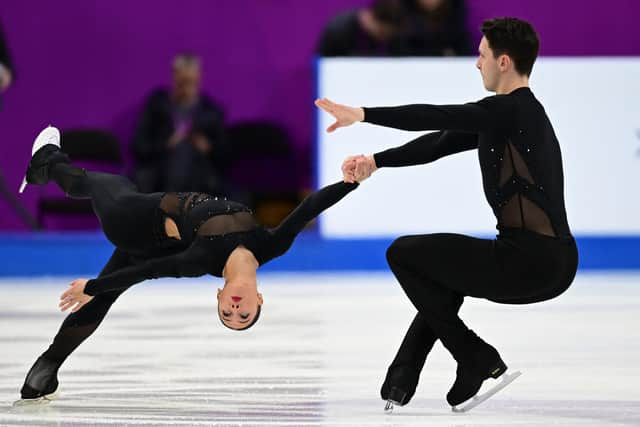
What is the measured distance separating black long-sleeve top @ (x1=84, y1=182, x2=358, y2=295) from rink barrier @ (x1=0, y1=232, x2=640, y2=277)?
3987 mm

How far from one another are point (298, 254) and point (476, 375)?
4477mm

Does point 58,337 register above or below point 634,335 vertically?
above

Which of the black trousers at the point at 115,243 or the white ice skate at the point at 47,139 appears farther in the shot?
the white ice skate at the point at 47,139

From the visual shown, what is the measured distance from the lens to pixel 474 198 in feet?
25.5

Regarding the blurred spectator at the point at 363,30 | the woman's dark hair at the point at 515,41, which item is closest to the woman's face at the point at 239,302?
the woman's dark hair at the point at 515,41

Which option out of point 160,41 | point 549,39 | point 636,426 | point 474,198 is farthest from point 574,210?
point 636,426

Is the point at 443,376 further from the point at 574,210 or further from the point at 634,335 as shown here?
the point at 574,210

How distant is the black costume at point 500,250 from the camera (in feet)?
11.0

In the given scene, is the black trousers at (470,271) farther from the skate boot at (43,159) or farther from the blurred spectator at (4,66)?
the blurred spectator at (4,66)

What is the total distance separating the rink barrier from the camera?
7723 millimetres

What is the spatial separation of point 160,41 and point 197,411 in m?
6.48

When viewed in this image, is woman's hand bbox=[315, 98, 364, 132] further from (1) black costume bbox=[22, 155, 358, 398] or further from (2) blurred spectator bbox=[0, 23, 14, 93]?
(2) blurred spectator bbox=[0, 23, 14, 93]

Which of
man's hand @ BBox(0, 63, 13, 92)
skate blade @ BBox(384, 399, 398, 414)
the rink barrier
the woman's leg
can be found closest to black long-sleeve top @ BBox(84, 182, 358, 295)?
the woman's leg

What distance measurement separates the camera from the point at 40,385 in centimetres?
370
